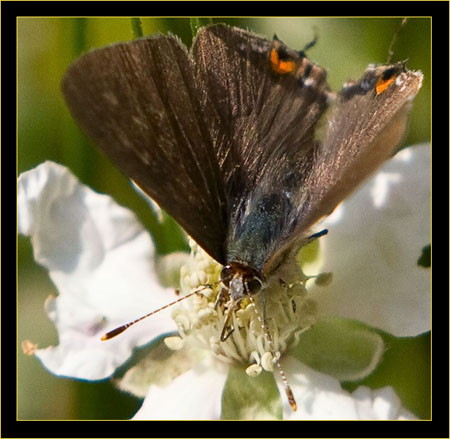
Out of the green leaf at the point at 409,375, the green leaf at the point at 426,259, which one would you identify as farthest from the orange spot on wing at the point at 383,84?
the green leaf at the point at 409,375

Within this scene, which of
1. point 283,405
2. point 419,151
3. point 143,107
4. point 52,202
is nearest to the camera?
point 143,107

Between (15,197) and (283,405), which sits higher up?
(15,197)

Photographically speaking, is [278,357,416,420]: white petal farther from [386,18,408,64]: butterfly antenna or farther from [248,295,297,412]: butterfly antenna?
[386,18,408,64]: butterfly antenna

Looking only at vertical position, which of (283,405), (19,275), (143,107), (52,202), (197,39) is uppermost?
(197,39)

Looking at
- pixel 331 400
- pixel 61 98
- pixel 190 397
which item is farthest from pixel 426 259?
pixel 61 98

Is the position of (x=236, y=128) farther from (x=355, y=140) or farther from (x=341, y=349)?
(x=341, y=349)

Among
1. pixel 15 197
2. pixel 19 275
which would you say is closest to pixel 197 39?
pixel 15 197

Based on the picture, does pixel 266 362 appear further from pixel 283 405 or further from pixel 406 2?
pixel 406 2
